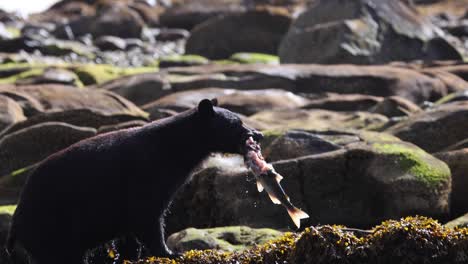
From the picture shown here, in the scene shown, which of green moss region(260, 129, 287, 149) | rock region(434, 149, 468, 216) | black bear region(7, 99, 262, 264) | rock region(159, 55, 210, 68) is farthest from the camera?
rock region(159, 55, 210, 68)

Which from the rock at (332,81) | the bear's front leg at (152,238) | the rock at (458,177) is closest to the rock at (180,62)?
the rock at (332,81)

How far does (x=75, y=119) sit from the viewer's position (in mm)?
18000

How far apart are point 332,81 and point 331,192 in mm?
12658

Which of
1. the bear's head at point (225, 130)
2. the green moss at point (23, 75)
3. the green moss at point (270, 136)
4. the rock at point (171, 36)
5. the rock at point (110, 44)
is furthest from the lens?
the rock at point (171, 36)

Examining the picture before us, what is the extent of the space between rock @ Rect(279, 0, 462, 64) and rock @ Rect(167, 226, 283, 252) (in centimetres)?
1962

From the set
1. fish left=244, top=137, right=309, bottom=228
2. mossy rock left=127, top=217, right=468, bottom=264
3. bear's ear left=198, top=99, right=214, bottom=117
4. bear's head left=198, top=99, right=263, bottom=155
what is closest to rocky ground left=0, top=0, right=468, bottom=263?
mossy rock left=127, top=217, right=468, bottom=264

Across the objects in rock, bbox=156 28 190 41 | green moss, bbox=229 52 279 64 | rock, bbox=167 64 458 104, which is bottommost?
rock, bbox=156 28 190 41

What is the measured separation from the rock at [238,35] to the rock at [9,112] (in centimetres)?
2058

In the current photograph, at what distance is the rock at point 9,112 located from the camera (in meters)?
19.4

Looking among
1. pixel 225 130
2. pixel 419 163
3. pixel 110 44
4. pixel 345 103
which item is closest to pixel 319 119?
pixel 345 103

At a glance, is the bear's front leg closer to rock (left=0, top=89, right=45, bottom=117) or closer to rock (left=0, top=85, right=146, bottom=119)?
rock (left=0, top=85, right=146, bottom=119)

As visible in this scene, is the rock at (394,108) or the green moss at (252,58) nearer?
the rock at (394,108)

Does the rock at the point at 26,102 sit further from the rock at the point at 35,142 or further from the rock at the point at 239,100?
the rock at the point at 35,142

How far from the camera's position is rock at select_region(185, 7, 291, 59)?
41.0m
